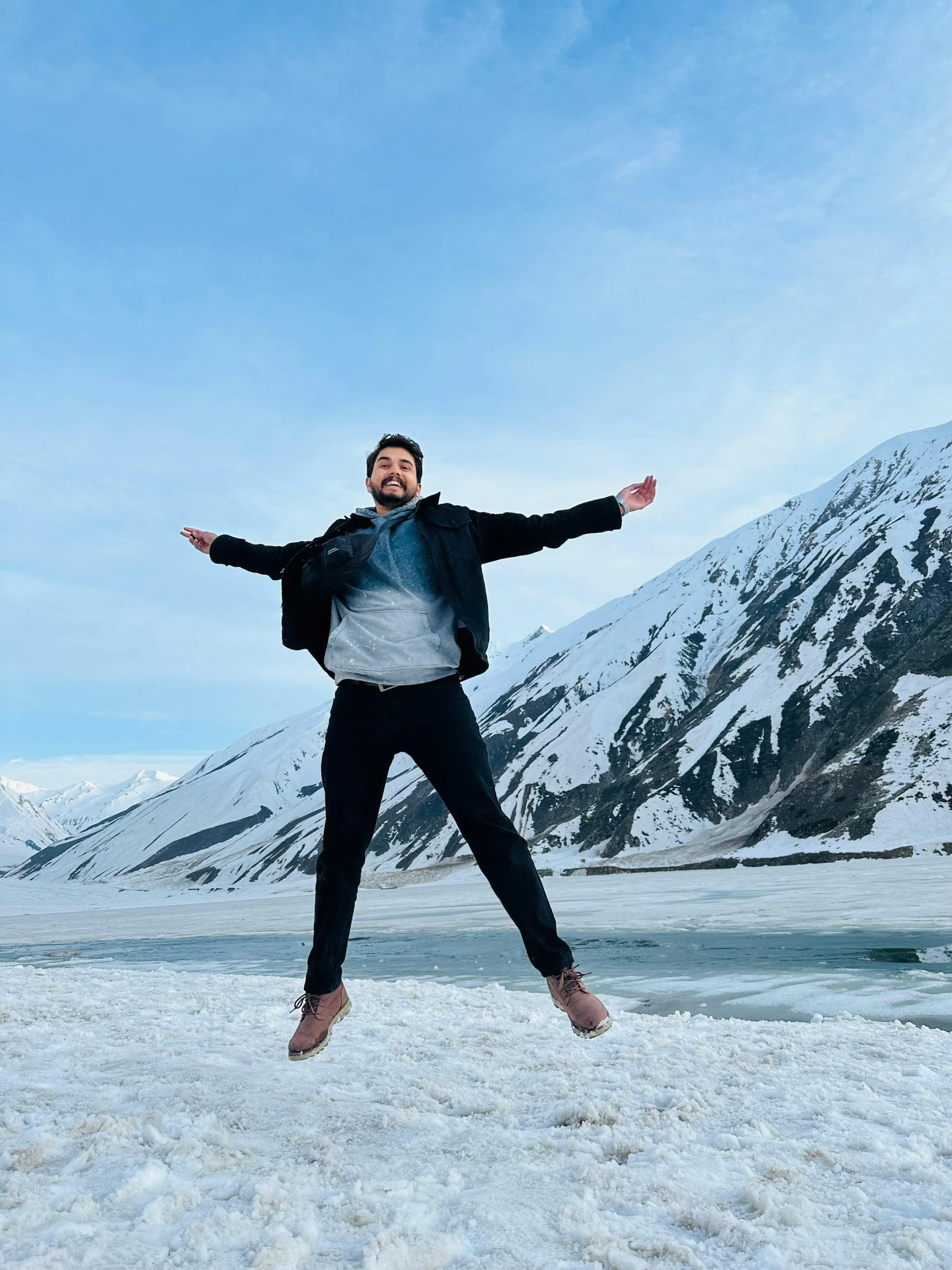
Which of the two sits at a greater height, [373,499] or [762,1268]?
[373,499]

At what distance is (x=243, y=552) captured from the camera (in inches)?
189

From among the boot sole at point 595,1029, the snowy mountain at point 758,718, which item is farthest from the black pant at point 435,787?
the snowy mountain at point 758,718

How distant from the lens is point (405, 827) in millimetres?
116250

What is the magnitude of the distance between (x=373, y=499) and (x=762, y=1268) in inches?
151

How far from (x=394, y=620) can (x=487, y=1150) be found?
239cm

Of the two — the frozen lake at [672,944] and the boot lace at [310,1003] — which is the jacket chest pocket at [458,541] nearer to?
the boot lace at [310,1003]

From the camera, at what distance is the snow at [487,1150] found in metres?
2.39

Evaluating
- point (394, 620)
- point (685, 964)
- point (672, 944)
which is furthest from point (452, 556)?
point (672, 944)

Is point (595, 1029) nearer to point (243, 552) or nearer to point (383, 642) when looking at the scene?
point (383, 642)

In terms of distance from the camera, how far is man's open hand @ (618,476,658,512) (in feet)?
15.3

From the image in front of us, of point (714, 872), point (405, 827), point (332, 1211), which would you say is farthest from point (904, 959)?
point (405, 827)

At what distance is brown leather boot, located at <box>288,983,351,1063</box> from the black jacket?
5.50 feet

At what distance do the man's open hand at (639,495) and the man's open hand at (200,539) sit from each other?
2387 millimetres

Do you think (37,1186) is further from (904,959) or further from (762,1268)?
(904,959)
